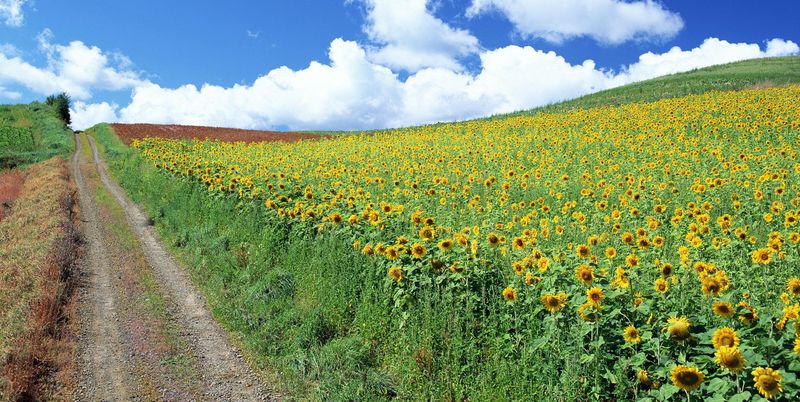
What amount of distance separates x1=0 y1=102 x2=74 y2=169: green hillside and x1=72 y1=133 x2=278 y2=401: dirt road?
2914cm

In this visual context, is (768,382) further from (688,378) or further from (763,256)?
(763,256)

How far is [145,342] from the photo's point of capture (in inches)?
326

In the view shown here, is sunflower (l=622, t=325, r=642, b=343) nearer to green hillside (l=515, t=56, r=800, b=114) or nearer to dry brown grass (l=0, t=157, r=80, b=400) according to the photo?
dry brown grass (l=0, t=157, r=80, b=400)

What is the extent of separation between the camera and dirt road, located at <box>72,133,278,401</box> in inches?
271

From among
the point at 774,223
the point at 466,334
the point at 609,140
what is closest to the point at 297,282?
the point at 466,334

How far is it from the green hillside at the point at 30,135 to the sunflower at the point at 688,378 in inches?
1616

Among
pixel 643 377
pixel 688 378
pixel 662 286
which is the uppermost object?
pixel 662 286

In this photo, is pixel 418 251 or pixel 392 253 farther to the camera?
pixel 392 253

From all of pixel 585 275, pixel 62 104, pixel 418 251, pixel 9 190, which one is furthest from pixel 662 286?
pixel 62 104

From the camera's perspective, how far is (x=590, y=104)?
3894cm

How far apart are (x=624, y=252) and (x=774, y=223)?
14.4ft

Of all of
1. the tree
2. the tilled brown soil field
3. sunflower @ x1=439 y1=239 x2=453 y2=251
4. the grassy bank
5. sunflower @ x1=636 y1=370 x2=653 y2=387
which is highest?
the tree

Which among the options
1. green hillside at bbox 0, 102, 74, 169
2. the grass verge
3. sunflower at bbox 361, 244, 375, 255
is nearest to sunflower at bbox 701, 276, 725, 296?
sunflower at bbox 361, 244, 375, 255

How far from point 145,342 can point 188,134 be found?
40.7 meters
